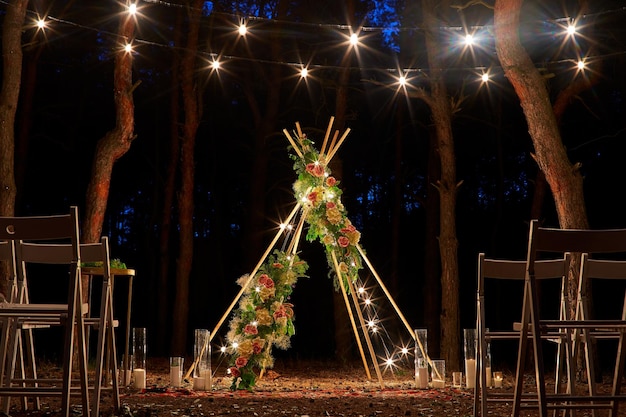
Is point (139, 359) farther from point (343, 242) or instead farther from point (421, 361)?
point (421, 361)

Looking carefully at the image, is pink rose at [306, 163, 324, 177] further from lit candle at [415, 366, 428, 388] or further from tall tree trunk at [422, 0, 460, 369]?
tall tree trunk at [422, 0, 460, 369]

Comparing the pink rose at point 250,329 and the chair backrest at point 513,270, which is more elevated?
the chair backrest at point 513,270

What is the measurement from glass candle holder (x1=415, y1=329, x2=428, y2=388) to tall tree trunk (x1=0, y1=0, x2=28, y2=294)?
3646mm

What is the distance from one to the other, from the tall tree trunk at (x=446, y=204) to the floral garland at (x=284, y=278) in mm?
1922

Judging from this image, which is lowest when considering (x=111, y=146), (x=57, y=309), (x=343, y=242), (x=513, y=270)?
(x=57, y=309)

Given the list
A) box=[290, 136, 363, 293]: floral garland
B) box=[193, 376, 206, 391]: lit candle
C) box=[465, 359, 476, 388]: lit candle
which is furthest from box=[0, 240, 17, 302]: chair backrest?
box=[465, 359, 476, 388]: lit candle

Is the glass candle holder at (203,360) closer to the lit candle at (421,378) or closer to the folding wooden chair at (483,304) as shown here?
the lit candle at (421,378)

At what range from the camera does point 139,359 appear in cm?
632

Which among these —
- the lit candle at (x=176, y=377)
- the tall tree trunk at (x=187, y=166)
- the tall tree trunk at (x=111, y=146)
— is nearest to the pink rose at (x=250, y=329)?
the lit candle at (x=176, y=377)

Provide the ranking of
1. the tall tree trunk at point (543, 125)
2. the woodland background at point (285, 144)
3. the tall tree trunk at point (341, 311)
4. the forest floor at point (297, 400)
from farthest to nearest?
the woodland background at point (285, 144)
the tall tree trunk at point (341, 311)
the tall tree trunk at point (543, 125)
the forest floor at point (297, 400)

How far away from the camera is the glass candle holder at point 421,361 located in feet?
22.7

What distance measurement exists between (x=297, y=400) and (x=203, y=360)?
43.0 inches

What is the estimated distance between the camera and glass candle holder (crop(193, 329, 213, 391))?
6.44m

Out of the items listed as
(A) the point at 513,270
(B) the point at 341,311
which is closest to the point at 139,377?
(A) the point at 513,270
